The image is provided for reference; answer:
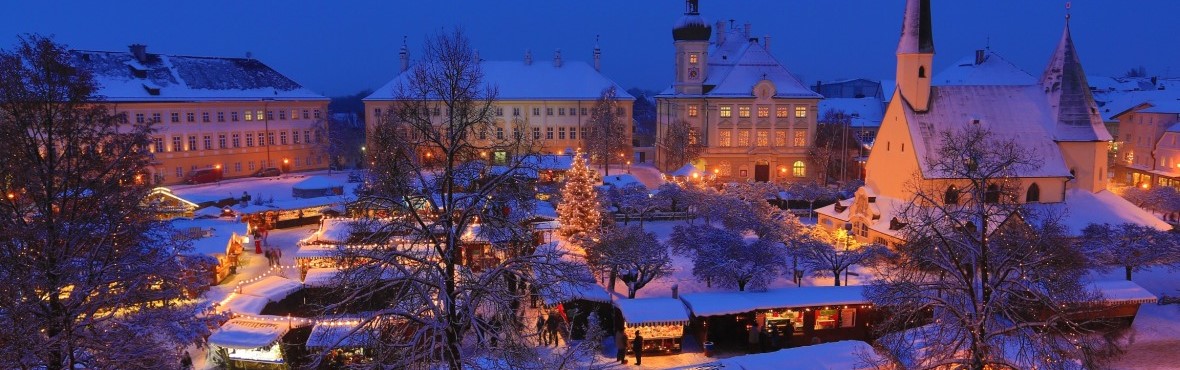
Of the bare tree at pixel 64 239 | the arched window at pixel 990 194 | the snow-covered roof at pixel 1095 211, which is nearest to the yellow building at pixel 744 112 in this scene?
the snow-covered roof at pixel 1095 211

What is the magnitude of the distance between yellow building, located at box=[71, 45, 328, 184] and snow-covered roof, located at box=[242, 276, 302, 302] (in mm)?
26808

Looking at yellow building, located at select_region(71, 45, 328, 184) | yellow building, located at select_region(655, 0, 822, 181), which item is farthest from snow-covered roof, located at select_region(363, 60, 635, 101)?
yellow building, located at select_region(655, 0, 822, 181)

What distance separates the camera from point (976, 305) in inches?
456

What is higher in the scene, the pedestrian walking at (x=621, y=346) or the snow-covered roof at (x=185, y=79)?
the snow-covered roof at (x=185, y=79)

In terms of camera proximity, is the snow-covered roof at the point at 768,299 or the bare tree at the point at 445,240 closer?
the bare tree at the point at 445,240

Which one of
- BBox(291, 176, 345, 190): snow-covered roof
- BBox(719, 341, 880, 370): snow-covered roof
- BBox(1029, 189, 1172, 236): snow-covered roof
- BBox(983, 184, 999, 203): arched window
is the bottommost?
BBox(719, 341, 880, 370): snow-covered roof

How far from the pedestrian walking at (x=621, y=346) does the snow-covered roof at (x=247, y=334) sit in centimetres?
735

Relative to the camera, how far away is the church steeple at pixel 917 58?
2948 cm

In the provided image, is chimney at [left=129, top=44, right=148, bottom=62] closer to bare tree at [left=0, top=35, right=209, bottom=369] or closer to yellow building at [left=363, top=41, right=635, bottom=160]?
yellow building at [left=363, top=41, right=635, bottom=160]

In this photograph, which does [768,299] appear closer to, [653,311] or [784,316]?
[784,316]

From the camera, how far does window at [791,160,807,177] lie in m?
48.1

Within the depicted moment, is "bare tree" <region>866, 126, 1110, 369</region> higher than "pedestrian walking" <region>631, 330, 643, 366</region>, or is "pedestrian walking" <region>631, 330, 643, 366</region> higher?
"bare tree" <region>866, 126, 1110, 369</region>

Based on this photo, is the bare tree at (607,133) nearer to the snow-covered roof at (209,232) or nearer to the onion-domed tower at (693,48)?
the onion-domed tower at (693,48)

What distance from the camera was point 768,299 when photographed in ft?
61.8
